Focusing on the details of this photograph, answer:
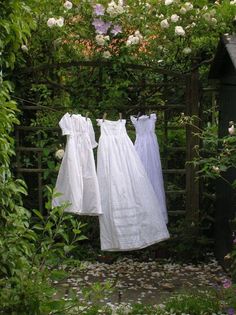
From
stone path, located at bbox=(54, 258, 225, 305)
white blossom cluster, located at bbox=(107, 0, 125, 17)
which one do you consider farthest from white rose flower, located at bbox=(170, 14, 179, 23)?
stone path, located at bbox=(54, 258, 225, 305)

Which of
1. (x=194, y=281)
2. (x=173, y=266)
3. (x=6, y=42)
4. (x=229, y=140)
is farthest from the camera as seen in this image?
(x=173, y=266)

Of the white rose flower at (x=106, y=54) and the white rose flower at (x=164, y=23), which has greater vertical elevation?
the white rose flower at (x=164, y=23)

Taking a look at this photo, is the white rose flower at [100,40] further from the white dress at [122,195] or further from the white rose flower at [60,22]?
the white dress at [122,195]

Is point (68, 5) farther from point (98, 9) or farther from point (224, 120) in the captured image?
point (224, 120)

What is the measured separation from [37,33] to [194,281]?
2865 millimetres

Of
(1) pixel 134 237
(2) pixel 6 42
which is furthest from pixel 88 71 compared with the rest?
(2) pixel 6 42

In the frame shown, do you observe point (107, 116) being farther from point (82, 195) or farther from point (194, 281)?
point (194, 281)

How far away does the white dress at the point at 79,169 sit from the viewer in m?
5.32

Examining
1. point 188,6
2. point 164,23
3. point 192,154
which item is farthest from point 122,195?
point 188,6

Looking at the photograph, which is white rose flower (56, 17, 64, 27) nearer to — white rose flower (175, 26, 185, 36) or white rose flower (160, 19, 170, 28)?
white rose flower (160, 19, 170, 28)

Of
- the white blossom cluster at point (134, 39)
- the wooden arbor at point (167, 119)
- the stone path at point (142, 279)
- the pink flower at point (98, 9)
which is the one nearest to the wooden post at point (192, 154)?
the wooden arbor at point (167, 119)

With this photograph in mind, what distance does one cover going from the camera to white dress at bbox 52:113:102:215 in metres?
5.32

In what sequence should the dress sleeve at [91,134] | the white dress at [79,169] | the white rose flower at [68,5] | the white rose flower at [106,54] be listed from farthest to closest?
the white rose flower at [106,54] → the white rose flower at [68,5] → the dress sleeve at [91,134] → the white dress at [79,169]

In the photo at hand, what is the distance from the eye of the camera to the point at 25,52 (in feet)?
19.3
